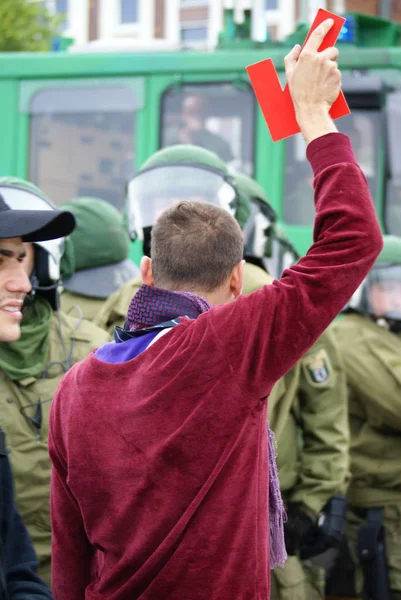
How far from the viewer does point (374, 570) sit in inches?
208

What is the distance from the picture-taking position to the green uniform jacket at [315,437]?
174 inches

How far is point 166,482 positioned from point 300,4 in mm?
25793

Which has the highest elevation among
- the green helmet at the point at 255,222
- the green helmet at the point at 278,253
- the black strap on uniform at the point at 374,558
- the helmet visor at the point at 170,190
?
the helmet visor at the point at 170,190

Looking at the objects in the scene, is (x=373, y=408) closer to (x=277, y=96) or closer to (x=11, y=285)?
(x=11, y=285)

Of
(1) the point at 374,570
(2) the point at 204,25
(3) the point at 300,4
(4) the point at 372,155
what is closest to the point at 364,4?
(3) the point at 300,4

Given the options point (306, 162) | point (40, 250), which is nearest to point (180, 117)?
point (306, 162)

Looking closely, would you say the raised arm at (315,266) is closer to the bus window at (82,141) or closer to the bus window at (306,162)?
the bus window at (306,162)

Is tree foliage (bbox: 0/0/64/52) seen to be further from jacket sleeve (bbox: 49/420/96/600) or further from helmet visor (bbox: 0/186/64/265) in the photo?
jacket sleeve (bbox: 49/420/96/600)

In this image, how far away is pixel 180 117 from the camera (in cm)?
916

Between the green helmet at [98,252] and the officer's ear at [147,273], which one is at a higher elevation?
the officer's ear at [147,273]

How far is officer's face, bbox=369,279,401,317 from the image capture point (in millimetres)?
5355

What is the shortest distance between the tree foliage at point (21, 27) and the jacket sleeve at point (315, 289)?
1686cm

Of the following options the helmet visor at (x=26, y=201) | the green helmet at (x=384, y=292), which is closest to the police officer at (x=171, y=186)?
the helmet visor at (x=26, y=201)

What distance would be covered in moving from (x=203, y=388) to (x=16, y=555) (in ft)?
2.13
